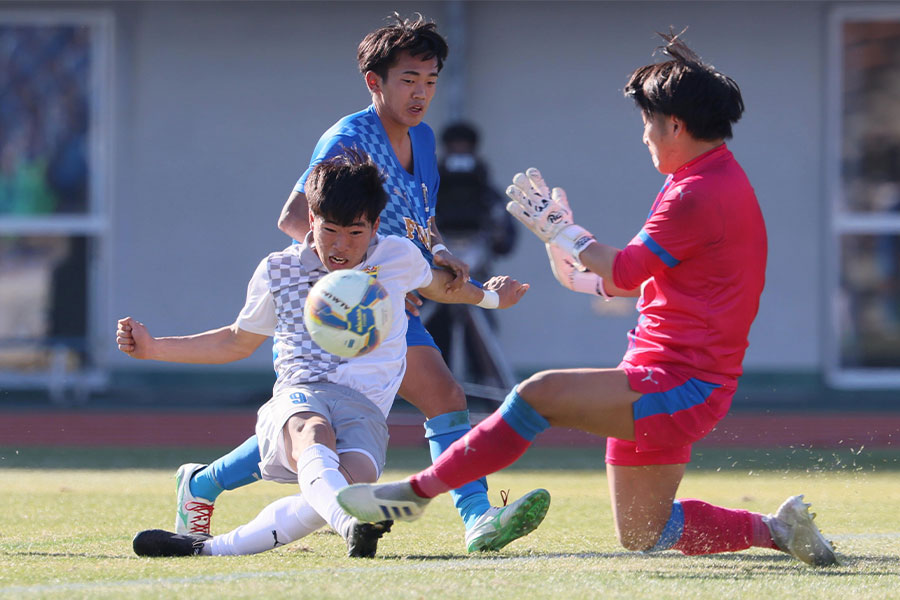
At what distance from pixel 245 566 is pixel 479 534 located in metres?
0.83

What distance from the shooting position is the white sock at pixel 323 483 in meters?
3.93

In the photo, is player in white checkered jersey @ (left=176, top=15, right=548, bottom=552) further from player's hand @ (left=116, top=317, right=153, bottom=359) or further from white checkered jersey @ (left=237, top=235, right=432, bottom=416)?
player's hand @ (left=116, top=317, right=153, bottom=359)

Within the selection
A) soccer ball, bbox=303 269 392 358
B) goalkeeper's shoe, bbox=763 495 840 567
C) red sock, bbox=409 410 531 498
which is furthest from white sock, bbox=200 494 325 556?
goalkeeper's shoe, bbox=763 495 840 567

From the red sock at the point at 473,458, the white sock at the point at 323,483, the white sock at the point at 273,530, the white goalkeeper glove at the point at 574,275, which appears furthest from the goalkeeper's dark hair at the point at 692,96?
the white sock at the point at 273,530

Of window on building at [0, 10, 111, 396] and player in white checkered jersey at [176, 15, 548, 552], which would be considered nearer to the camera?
player in white checkered jersey at [176, 15, 548, 552]

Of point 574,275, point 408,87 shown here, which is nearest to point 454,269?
point 574,275

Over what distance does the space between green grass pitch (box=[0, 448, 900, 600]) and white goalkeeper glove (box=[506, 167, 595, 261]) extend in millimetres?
1030

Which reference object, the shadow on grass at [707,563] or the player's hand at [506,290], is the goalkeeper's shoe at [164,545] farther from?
the player's hand at [506,290]

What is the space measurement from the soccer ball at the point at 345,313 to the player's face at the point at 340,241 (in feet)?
0.71

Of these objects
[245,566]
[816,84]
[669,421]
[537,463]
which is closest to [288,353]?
[245,566]

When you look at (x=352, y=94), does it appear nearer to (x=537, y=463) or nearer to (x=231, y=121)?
(x=231, y=121)

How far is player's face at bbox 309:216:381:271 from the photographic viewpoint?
4.29 metres

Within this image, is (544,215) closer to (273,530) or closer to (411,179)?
(411,179)

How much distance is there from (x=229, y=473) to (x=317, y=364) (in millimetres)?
506
